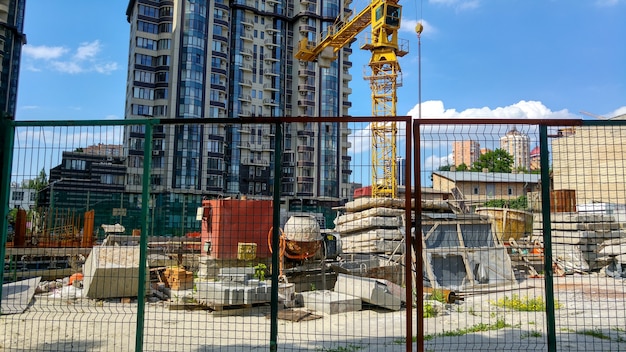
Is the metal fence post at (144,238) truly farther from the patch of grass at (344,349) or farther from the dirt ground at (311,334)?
the patch of grass at (344,349)

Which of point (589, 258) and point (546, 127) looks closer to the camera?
point (546, 127)

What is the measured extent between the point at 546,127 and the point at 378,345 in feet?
10.6

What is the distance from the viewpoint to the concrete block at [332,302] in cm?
795

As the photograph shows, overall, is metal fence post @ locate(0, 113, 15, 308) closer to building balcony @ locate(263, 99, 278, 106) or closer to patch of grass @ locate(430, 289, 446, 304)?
patch of grass @ locate(430, 289, 446, 304)

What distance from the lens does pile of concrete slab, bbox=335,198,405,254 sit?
1183 centimetres

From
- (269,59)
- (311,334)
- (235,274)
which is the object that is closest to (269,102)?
(269,59)

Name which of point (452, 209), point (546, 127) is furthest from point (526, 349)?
point (452, 209)

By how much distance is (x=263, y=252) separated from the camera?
10.2m

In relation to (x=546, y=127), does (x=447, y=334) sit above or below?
below

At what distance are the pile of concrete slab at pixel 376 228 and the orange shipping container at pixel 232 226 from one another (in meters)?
3.05

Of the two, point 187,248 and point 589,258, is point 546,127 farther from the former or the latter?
point 589,258

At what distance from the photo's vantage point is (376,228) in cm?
1209

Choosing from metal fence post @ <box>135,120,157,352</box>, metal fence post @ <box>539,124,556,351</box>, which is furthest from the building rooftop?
metal fence post @ <box>135,120,157,352</box>

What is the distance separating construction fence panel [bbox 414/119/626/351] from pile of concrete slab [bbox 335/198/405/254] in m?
0.92
